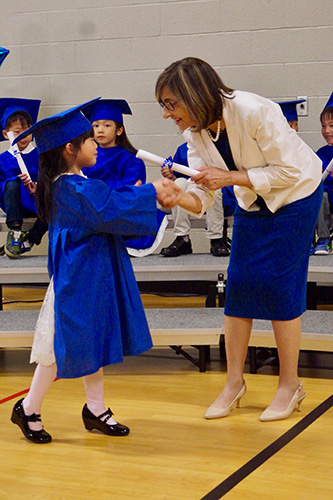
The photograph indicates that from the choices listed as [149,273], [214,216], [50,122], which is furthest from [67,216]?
[214,216]

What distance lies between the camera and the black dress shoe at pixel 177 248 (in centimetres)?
393

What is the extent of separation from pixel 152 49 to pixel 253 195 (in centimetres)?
306

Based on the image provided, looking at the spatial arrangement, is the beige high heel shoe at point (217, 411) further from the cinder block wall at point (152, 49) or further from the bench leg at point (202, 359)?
the cinder block wall at point (152, 49)

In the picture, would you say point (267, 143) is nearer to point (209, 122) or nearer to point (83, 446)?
point (209, 122)

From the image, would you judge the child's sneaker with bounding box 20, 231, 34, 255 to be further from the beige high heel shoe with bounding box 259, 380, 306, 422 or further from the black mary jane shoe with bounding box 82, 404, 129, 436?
Result: the beige high heel shoe with bounding box 259, 380, 306, 422

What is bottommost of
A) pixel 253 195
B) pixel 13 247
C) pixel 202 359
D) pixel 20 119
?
pixel 202 359

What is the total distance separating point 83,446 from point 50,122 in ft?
3.30

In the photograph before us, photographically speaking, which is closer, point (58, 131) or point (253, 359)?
point (58, 131)

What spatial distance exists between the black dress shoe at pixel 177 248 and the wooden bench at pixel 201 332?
2.19ft

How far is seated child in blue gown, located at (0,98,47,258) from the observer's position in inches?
161

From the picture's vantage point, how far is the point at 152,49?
512cm

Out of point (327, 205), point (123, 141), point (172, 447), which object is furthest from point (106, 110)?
point (172, 447)

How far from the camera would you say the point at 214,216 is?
4.02 meters

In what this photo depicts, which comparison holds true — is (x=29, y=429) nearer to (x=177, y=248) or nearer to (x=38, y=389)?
(x=38, y=389)
